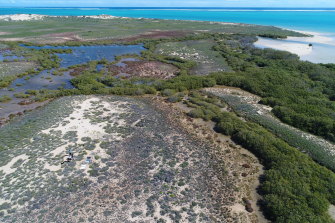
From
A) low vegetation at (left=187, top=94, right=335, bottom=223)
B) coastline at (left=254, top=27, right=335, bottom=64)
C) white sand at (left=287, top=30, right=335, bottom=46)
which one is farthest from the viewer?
white sand at (left=287, top=30, right=335, bottom=46)

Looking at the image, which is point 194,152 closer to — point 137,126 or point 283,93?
point 137,126

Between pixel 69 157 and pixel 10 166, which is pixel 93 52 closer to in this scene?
pixel 69 157

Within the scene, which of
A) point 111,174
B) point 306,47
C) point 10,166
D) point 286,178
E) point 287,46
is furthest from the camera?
point 287,46

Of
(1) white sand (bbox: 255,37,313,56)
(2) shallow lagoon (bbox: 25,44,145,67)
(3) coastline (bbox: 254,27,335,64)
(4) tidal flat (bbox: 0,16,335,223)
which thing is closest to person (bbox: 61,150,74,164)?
(4) tidal flat (bbox: 0,16,335,223)

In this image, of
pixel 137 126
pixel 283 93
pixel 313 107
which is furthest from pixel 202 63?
pixel 137 126

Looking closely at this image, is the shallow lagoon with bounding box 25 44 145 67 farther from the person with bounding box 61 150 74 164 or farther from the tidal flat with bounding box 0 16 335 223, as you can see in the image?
the person with bounding box 61 150 74 164

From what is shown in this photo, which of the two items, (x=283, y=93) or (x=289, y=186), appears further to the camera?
(x=283, y=93)

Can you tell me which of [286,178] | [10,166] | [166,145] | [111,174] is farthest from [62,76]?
[286,178]

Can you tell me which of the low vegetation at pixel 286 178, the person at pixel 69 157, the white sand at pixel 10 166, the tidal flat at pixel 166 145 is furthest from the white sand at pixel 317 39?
the white sand at pixel 10 166

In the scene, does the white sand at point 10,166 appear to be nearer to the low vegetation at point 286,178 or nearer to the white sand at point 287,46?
the low vegetation at point 286,178

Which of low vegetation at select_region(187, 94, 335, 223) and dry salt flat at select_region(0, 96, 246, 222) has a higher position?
low vegetation at select_region(187, 94, 335, 223)

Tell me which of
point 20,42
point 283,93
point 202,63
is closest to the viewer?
point 283,93
